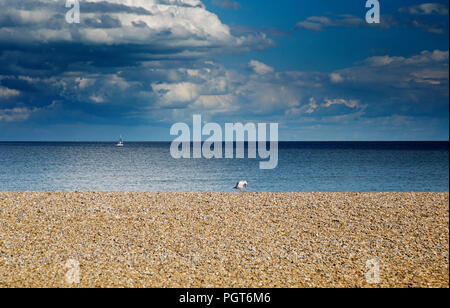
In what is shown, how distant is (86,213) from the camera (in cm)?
1581

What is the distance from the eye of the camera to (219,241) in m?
12.6

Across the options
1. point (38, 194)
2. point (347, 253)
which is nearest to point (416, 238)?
point (347, 253)

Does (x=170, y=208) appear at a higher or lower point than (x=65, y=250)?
higher

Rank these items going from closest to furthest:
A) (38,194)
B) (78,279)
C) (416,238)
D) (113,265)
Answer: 1. (78,279)
2. (113,265)
3. (416,238)
4. (38,194)

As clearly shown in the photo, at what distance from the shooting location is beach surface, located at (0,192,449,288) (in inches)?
388

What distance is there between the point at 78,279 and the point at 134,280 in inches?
49.3

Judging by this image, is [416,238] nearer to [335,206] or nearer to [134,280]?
[335,206]

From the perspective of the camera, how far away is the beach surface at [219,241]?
32.3ft

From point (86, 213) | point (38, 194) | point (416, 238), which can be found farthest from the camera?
point (38, 194)

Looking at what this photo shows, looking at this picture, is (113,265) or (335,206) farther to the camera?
(335,206)

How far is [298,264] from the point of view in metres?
10.7
